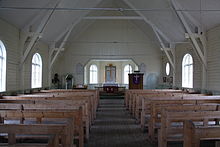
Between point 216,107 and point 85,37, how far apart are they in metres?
15.2

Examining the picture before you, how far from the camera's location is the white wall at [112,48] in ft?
61.7

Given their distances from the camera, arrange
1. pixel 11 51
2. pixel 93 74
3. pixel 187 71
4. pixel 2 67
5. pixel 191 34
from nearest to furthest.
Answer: pixel 2 67, pixel 11 51, pixel 191 34, pixel 187 71, pixel 93 74

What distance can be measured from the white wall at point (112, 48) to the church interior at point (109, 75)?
0.26ft

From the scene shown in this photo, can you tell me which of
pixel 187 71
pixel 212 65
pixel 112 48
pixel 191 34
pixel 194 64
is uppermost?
pixel 112 48

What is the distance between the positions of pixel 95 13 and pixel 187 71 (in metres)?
7.94

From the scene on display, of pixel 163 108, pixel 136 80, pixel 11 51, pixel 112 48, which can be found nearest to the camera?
pixel 163 108

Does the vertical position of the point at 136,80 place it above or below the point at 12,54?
below

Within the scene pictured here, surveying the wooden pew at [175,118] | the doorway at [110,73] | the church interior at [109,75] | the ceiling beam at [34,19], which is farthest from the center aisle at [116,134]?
the doorway at [110,73]

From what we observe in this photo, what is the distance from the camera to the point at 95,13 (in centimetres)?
1734

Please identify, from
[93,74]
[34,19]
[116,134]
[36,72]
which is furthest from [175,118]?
[93,74]

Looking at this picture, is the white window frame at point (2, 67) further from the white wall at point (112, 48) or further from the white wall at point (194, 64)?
the white wall at point (112, 48)

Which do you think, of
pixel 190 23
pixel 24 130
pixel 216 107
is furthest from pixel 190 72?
pixel 24 130

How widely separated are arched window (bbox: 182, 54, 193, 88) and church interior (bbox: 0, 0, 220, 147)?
0.06 metres

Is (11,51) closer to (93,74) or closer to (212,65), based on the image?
(212,65)
